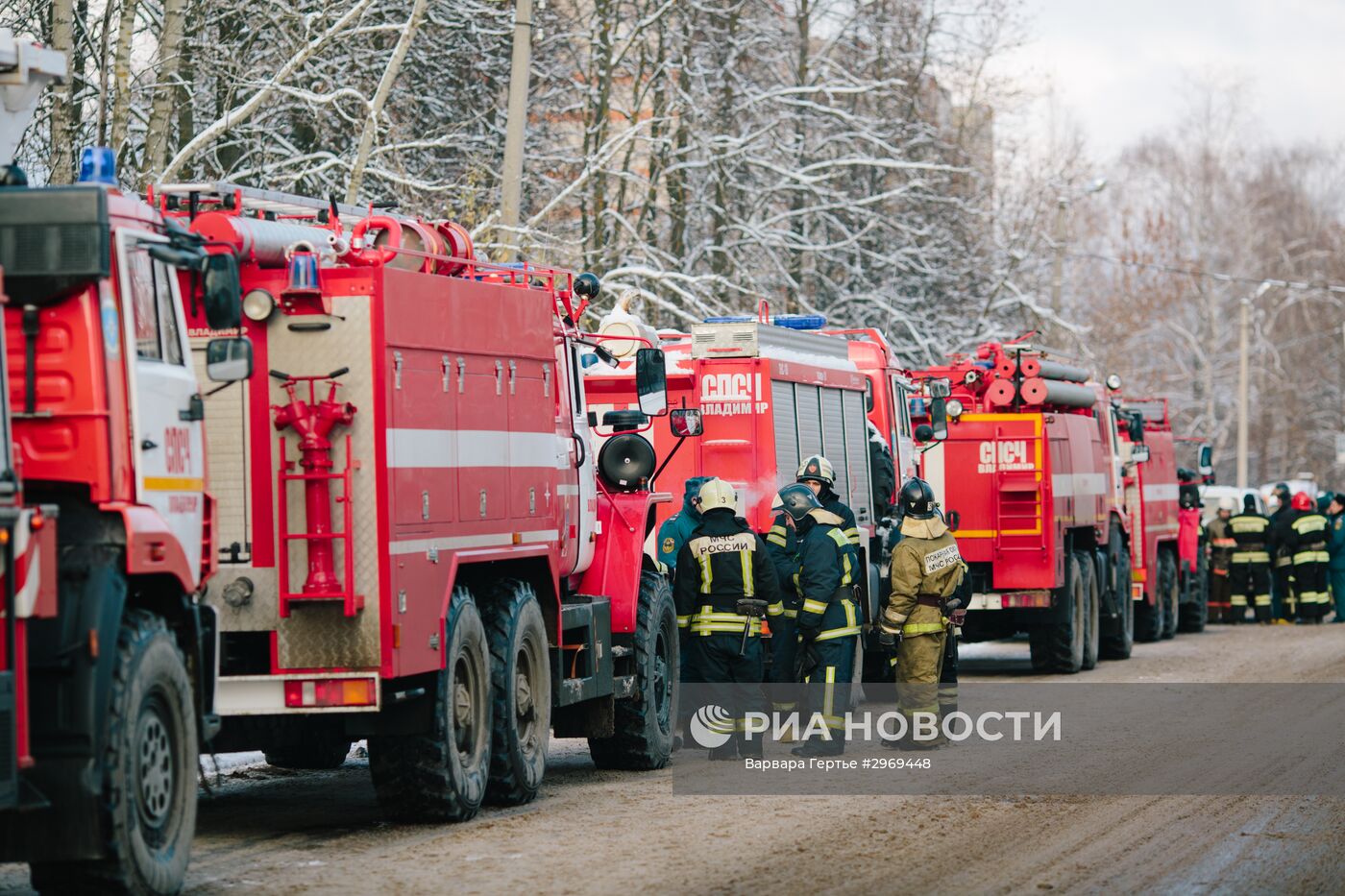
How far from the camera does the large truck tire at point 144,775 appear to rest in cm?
812

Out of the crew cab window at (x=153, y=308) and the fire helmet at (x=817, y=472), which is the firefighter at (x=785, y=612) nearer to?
the fire helmet at (x=817, y=472)

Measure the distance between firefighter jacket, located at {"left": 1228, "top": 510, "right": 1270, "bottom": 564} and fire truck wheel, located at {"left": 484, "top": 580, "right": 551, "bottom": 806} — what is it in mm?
21901

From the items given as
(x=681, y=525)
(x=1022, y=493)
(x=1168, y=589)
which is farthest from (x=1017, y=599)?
(x=1168, y=589)

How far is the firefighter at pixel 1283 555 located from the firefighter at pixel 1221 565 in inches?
21.4

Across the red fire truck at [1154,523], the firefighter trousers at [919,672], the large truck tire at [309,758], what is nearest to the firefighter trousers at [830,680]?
the firefighter trousers at [919,672]

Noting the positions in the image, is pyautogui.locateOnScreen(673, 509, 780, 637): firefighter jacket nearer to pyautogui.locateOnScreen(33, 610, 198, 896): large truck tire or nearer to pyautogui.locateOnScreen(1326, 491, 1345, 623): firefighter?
pyautogui.locateOnScreen(33, 610, 198, 896): large truck tire

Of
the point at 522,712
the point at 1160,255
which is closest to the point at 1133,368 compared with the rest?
the point at 1160,255

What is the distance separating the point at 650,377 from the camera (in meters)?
14.2

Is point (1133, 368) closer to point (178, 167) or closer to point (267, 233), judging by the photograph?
point (178, 167)

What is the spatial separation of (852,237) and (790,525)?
16504 mm

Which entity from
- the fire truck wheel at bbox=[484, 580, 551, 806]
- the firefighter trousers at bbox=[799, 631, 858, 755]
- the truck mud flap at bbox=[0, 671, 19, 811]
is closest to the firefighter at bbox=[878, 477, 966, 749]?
the firefighter trousers at bbox=[799, 631, 858, 755]

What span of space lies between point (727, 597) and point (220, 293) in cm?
583

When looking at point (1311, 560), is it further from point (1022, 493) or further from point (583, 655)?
point (583, 655)

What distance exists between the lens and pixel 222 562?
10312 mm
